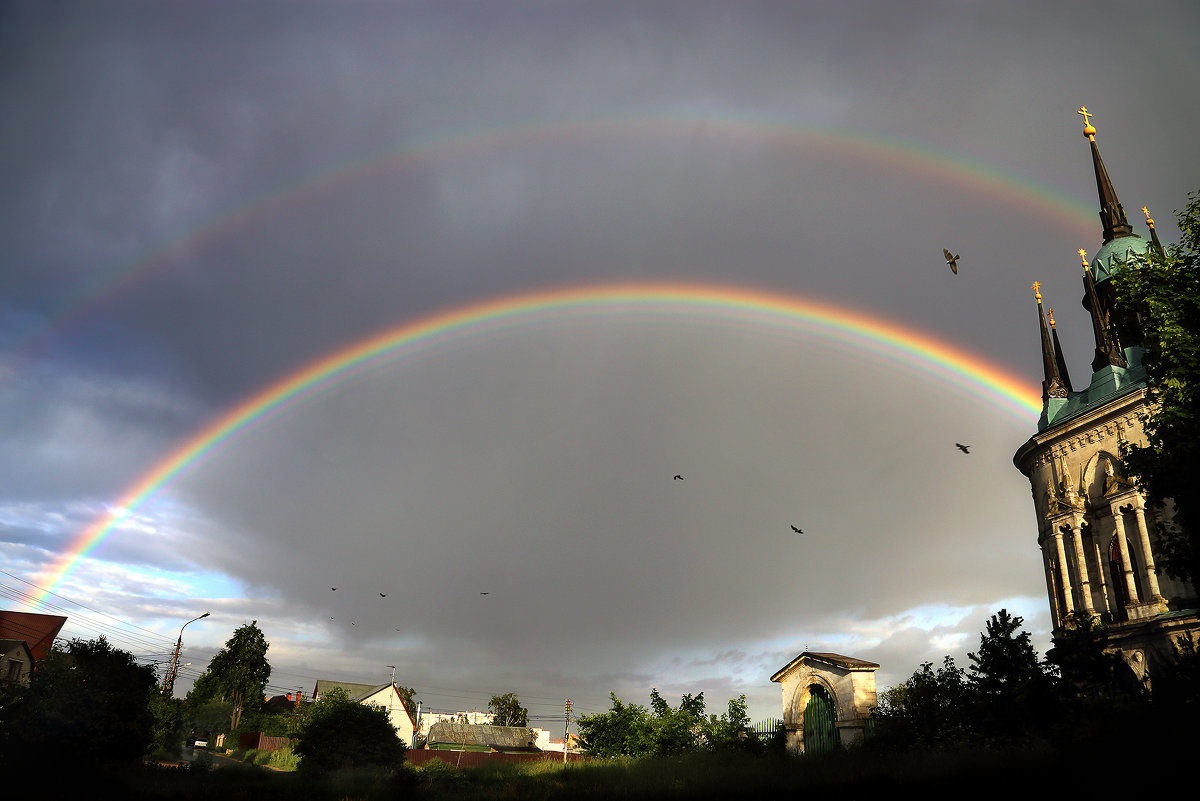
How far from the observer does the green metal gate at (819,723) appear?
21808 mm

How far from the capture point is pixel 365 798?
56.1ft

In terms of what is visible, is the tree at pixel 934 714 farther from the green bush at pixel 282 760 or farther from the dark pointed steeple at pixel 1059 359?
the green bush at pixel 282 760

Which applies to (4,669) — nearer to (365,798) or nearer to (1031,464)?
(365,798)

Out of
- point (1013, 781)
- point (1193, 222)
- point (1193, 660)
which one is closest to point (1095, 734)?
point (1013, 781)

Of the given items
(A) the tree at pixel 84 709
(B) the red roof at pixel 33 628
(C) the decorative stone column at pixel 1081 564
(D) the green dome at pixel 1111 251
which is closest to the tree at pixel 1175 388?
(C) the decorative stone column at pixel 1081 564

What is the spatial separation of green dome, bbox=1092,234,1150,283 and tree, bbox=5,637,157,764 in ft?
172

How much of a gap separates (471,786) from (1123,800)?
16.0 meters

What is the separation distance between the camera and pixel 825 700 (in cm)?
2266

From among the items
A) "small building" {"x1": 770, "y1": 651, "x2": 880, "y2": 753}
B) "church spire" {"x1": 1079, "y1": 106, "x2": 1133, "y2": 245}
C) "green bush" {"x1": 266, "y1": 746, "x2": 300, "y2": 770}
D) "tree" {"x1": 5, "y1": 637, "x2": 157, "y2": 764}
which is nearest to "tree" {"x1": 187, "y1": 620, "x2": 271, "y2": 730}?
"green bush" {"x1": 266, "y1": 746, "x2": 300, "y2": 770}

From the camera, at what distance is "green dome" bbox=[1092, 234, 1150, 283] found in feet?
129

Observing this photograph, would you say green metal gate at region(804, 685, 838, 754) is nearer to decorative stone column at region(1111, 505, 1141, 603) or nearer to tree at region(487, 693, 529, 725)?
decorative stone column at region(1111, 505, 1141, 603)

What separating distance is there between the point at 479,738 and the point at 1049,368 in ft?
240

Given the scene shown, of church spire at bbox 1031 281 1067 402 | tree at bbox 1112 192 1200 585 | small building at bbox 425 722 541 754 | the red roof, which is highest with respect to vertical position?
church spire at bbox 1031 281 1067 402

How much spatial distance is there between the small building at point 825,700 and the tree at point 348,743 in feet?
47.1
